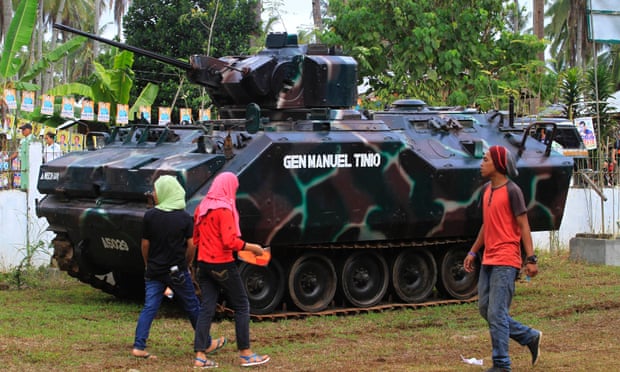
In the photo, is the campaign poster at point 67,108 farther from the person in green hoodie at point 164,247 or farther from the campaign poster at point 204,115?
the person in green hoodie at point 164,247

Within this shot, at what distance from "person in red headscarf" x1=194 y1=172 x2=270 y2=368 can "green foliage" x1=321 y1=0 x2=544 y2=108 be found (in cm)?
1382

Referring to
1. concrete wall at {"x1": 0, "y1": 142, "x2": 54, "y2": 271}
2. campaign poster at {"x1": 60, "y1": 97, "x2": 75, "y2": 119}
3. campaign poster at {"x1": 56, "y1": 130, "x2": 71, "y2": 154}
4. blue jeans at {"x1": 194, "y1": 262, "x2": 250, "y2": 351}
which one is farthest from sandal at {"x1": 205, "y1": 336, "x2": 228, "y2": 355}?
campaign poster at {"x1": 60, "y1": 97, "x2": 75, "y2": 119}

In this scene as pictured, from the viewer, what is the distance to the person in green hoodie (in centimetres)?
935

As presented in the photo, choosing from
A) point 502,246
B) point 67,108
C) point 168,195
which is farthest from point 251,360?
point 67,108

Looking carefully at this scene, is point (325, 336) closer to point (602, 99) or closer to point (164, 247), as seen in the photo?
point (164, 247)

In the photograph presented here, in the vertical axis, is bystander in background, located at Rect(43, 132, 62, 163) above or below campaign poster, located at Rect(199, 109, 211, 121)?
below

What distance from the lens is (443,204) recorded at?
13242 millimetres

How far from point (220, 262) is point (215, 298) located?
32cm

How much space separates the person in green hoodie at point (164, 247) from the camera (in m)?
9.35

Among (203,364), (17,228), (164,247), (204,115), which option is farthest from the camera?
(204,115)

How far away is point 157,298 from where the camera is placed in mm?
9508

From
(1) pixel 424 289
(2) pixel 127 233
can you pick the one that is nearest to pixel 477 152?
(1) pixel 424 289

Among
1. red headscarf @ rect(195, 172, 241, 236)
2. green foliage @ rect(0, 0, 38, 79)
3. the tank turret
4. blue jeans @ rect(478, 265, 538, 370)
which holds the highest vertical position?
green foliage @ rect(0, 0, 38, 79)

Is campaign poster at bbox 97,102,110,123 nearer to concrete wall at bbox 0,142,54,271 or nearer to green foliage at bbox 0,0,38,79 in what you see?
green foliage at bbox 0,0,38,79
